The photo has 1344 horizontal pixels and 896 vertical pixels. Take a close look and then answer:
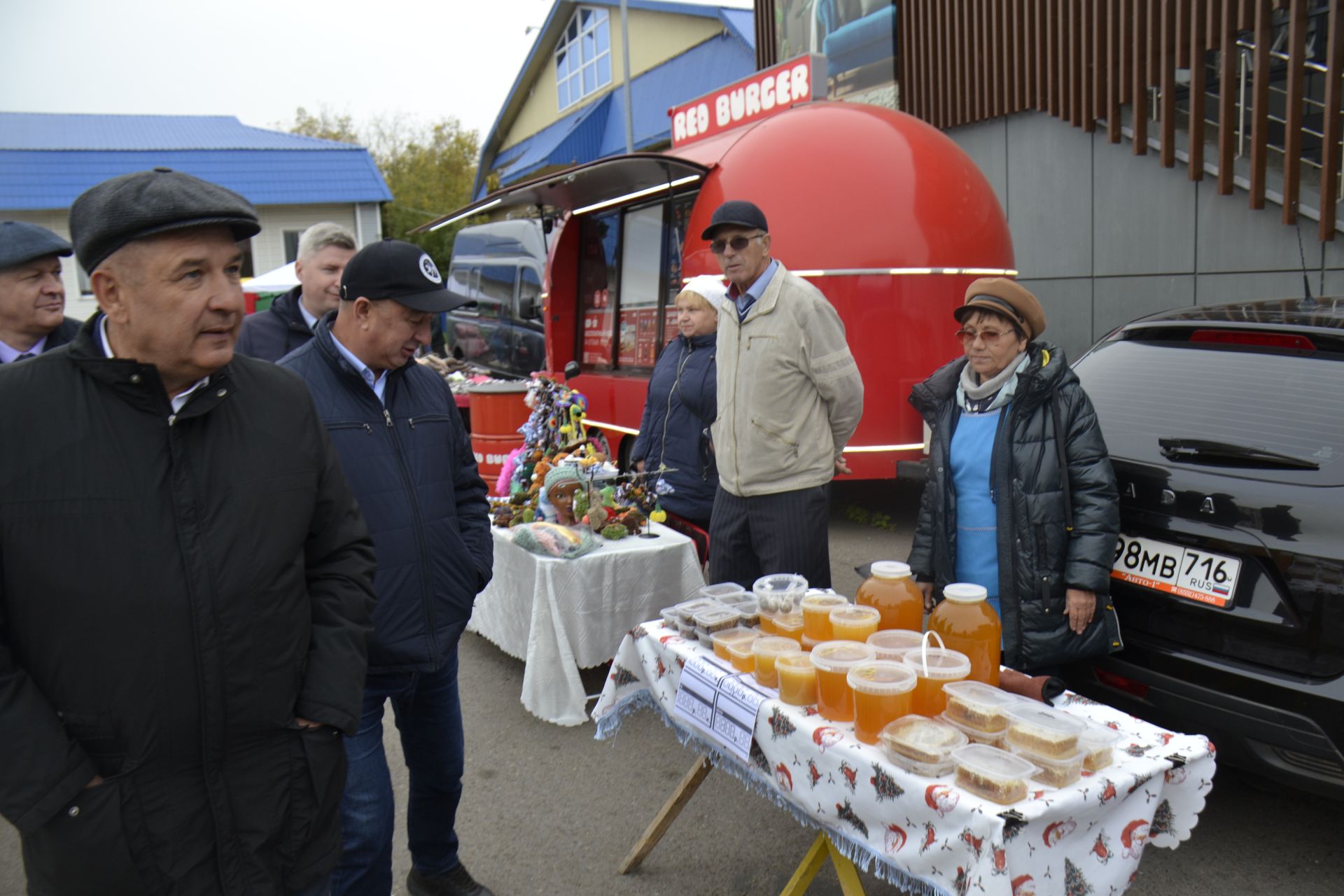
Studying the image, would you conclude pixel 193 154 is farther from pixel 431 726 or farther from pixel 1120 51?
pixel 431 726

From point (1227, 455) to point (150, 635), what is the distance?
2898 mm

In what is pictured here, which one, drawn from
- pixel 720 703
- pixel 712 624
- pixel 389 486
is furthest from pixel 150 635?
pixel 712 624

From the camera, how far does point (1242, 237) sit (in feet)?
27.4

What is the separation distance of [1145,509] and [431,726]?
7.56ft

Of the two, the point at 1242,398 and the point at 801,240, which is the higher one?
the point at 801,240

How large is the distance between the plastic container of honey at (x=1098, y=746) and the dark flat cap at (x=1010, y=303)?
4.54ft

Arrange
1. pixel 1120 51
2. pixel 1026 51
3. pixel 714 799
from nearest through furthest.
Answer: pixel 714 799, pixel 1120 51, pixel 1026 51

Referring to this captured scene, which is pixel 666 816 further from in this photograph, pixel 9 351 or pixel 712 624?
pixel 9 351

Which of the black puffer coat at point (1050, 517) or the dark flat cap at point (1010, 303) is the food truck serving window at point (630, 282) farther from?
the black puffer coat at point (1050, 517)

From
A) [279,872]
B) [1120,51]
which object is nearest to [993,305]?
[279,872]

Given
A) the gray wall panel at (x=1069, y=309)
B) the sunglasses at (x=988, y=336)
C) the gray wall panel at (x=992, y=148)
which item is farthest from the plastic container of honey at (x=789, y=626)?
the gray wall panel at (x=992, y=148)

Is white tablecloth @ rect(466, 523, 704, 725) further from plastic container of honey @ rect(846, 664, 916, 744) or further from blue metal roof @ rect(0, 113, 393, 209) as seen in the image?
blue metal roof @ rect(0, 113, 393, 209)

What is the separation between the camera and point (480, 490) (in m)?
2.79

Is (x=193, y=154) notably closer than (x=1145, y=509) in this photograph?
No
